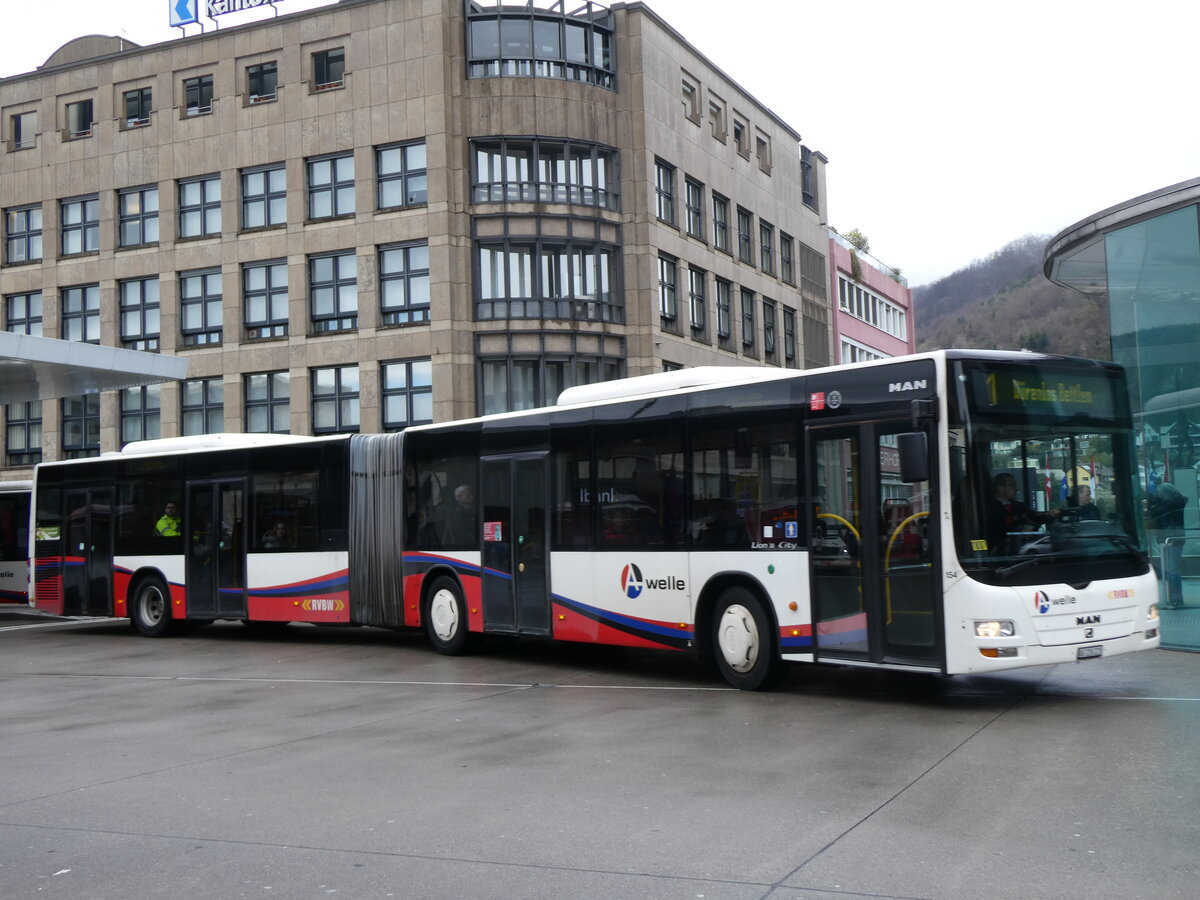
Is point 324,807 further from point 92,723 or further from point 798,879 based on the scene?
point 92,723

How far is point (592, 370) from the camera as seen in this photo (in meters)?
38.9

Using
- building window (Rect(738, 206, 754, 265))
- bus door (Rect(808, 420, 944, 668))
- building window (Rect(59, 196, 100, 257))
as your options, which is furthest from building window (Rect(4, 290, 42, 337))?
bus door (Rect(808, 420, 944, 668))

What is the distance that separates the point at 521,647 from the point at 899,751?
956 centimetres

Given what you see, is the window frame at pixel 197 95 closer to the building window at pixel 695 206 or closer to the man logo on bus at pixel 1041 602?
the building window at pixel 695 206

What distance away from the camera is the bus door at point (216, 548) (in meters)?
19.7

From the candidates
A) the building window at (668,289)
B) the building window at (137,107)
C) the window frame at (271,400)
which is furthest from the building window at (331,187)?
the building window at (668,289)

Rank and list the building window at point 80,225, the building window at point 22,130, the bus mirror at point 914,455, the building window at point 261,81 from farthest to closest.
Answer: the building window at point 22,130 < the building window at point 80,225 < the building window at point 261,81 < the bus mirror at point 914,455

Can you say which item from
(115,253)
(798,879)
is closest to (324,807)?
(798,879)

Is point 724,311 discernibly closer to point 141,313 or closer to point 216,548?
point 141,313

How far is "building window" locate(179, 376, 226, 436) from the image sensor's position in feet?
138

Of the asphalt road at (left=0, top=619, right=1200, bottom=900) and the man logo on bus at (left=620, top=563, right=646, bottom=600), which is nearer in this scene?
the asphalt road at (left=0, top=619, right=1200, bottom=900)

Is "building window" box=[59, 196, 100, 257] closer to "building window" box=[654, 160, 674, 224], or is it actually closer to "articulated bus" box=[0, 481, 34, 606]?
"articulated bus" box=[0, 481, 34, 606]

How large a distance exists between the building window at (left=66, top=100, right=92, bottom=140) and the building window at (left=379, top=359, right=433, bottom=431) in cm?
1484

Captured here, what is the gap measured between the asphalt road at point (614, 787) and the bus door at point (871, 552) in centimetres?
59
